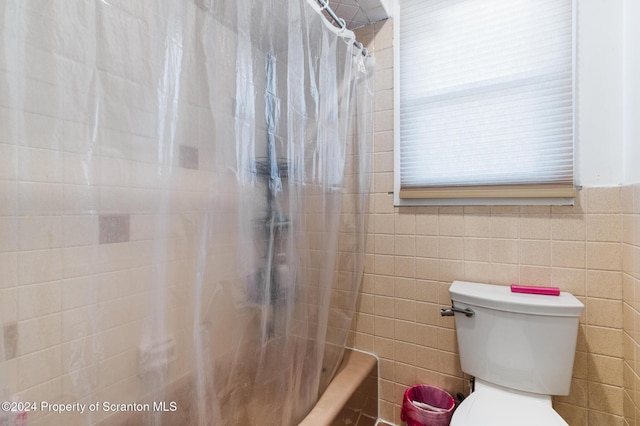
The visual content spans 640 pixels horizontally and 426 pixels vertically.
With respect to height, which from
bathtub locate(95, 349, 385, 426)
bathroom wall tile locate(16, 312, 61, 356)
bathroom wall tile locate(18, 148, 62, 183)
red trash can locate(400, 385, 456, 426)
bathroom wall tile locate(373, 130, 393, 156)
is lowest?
red trash can locate(400, 385, 456, 426)

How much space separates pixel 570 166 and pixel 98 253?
1588 mm

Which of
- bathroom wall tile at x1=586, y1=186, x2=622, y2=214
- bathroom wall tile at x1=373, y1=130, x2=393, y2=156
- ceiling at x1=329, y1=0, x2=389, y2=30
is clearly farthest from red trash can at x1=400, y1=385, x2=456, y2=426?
ceiling at x1=329, y1=0, x2=389, y2=30

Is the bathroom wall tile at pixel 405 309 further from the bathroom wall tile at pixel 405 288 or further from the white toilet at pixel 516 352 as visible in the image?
the white toilet at pixel 516 352

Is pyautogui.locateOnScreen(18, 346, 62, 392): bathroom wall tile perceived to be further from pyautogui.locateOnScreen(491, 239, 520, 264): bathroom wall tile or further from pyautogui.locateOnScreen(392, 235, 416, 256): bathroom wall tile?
pyautogui.locateOnScreen(491, 239, 520, 264): bathroom wall tile

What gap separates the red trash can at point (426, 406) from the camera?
1238 millimetres

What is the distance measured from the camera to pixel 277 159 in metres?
0.96

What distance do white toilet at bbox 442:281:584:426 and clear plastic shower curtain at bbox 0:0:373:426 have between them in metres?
0.67

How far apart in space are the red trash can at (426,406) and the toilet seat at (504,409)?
0.22 m

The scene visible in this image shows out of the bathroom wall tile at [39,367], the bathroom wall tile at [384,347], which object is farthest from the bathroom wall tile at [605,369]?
the bathroom wall tile at [39,367]

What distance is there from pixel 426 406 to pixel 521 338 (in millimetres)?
555

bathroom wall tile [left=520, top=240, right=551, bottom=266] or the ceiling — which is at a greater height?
the ceiling

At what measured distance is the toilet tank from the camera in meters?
1.06

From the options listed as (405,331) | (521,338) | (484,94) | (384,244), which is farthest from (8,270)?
(484,94)

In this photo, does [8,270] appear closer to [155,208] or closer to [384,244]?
[155,208]
